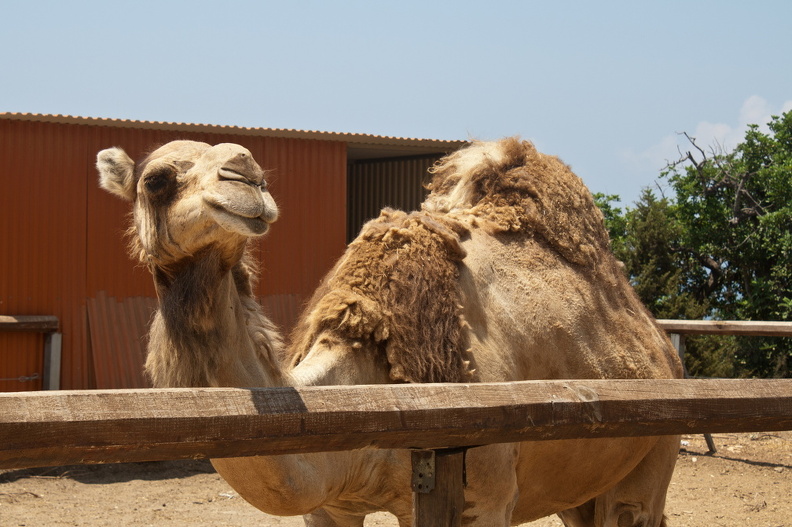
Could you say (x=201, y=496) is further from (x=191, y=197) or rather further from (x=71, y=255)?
(x=191, y=197)

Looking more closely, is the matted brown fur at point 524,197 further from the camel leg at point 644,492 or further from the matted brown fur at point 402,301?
the camel leg at point 644,492

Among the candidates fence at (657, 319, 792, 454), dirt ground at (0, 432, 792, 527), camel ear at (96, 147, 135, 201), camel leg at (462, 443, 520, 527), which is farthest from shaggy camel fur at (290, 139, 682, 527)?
fence at (657, 319, 792, 454)

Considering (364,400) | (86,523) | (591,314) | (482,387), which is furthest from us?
(86,523)

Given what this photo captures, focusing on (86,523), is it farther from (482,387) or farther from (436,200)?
(482,387)

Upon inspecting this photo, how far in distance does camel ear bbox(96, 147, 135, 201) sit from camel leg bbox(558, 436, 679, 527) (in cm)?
352

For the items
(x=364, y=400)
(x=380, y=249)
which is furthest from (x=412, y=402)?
(x=380, y=249)

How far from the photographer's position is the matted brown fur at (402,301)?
3.71 metres

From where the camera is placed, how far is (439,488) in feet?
8.48

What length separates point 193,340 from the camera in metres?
2.68

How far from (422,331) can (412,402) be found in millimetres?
1515

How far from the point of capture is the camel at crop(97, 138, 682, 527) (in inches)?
105

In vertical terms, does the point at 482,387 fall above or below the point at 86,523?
above

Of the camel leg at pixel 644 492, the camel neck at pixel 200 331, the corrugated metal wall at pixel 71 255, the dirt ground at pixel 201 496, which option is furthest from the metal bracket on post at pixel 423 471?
the corrugated metal wall at pixel 71 255

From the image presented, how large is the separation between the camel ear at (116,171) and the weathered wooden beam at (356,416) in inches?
40.3
